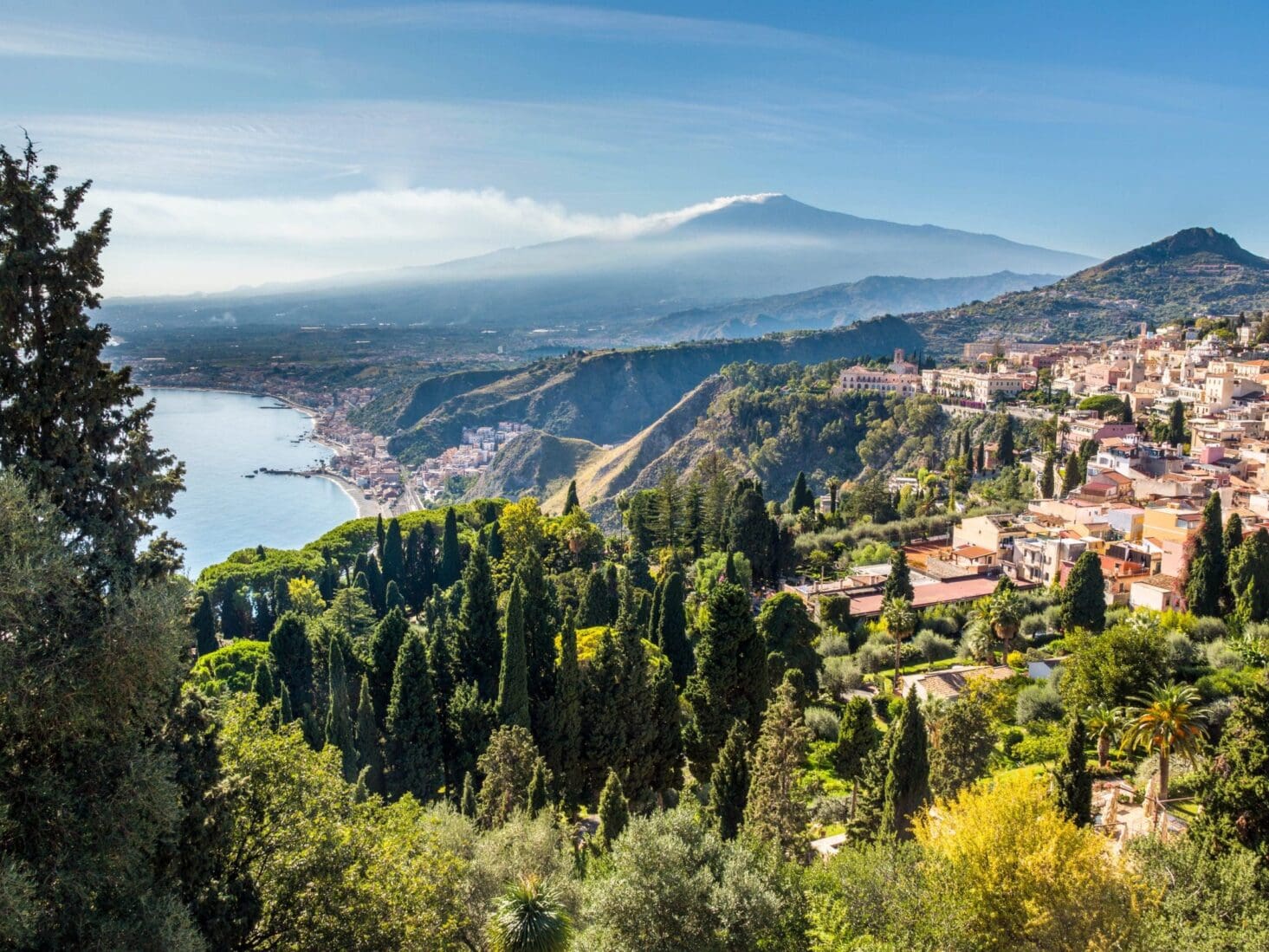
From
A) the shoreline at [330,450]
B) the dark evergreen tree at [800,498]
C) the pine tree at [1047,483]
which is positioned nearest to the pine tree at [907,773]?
the dark evergreen tree at [800,498]

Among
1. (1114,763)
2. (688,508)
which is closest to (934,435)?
(688,508)

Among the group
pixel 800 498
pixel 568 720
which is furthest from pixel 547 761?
pixel 800 498

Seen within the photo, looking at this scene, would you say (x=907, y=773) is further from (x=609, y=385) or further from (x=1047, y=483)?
(x=609, y=385)

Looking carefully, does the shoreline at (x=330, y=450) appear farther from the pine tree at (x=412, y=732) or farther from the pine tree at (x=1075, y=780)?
the pine tree at (x=1075, y=780)

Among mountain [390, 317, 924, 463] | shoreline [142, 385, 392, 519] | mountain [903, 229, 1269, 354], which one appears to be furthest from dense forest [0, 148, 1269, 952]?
mountain [903, 229, 1269, 354]

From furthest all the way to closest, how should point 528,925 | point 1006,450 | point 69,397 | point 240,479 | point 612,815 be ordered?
1. point 240,479
2. point 1006,450
3. point 612,815
4. point 528,925
5. point 69,397

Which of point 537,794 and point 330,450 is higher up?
point 537,794
